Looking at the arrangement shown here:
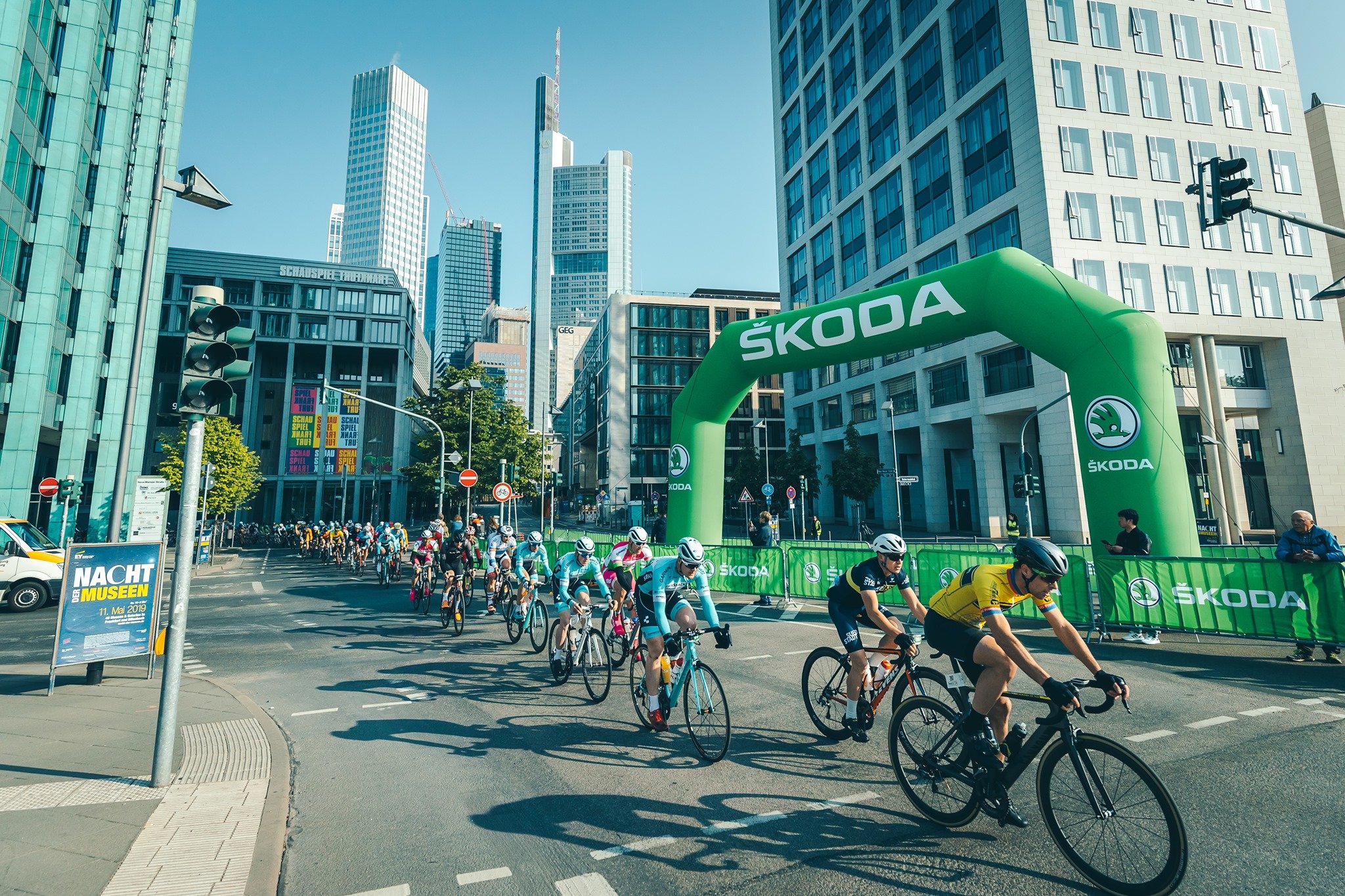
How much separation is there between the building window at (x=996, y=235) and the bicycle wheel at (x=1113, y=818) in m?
32.5

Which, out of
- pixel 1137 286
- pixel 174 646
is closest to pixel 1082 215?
pixel 1137 286

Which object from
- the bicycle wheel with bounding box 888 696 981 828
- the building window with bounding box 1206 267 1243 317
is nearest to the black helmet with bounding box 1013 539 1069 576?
the bicycle wheel with bounding box 888 696 981 828

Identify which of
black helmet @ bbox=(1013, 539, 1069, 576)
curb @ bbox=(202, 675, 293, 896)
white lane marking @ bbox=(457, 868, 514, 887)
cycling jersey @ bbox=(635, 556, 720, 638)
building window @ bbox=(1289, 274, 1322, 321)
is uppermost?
building window @ bbox=(1289, 274, 1322, 321)

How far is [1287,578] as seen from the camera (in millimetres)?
8742

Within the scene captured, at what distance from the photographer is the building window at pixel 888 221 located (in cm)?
4041

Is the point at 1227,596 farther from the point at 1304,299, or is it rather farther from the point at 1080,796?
the point at 1304,299

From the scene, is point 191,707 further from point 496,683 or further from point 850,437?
point 850,437

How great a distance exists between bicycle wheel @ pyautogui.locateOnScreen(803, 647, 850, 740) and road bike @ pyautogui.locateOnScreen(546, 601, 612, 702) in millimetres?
2292

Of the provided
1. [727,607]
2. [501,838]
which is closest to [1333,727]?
[501,838]

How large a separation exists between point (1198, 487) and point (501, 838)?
3926cm

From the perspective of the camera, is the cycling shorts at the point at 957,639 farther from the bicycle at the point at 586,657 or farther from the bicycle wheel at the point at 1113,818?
the bicycle at the point at 586,657

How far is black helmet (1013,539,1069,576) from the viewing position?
389 centimetres

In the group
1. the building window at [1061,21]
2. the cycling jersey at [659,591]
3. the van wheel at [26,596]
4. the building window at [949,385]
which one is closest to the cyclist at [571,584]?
the cycling jersey at [659,591]

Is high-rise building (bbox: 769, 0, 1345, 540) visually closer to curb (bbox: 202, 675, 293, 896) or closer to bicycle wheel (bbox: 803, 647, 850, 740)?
bicycle wheel (bbox: 803, 647, 850, 740)
